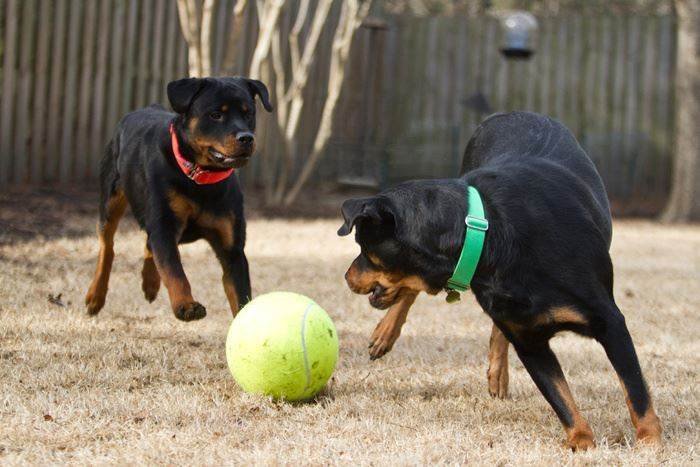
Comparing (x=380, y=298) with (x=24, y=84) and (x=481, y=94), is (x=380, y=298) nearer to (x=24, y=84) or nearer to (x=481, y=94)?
(x=24, y=84)

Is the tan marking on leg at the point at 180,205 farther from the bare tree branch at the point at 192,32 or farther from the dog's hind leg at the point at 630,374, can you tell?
the bare tree branch at the point at 192,32

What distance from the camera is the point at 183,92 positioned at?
499cm

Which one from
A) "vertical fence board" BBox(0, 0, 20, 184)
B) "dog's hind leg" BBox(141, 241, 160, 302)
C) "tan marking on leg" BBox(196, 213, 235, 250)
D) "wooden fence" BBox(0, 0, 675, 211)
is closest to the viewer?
"tan marking on leg" BBox(196, 213, 235, 250)

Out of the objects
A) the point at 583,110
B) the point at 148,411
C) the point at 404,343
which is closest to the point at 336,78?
the point at 583,110

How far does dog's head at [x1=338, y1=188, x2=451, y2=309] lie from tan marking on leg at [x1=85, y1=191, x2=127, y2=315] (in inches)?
96.2

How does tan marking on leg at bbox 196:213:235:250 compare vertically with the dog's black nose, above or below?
below

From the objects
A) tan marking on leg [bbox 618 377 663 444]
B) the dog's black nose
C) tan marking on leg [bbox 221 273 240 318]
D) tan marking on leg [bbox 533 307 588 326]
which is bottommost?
tan marking on leg [bbox 221 273 240 318]

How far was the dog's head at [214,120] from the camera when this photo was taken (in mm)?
4871

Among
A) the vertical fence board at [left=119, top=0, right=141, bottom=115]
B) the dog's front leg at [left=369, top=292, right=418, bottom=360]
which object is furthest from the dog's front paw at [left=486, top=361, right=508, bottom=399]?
the vertical fence board at [left=119, top=0, right=141, bottom=115]

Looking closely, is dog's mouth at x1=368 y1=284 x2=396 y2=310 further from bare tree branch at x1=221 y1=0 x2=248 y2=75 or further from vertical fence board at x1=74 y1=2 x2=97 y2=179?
vertical fence board at x1=74 y1=2 x2=97 y2=179

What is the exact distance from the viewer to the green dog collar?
11.3 ft

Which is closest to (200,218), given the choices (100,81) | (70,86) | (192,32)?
(192,32)

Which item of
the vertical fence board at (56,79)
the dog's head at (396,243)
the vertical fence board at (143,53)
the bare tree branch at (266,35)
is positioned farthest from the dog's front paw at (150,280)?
the vertical fence board at (143,53)

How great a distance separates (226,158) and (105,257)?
4.45ft
